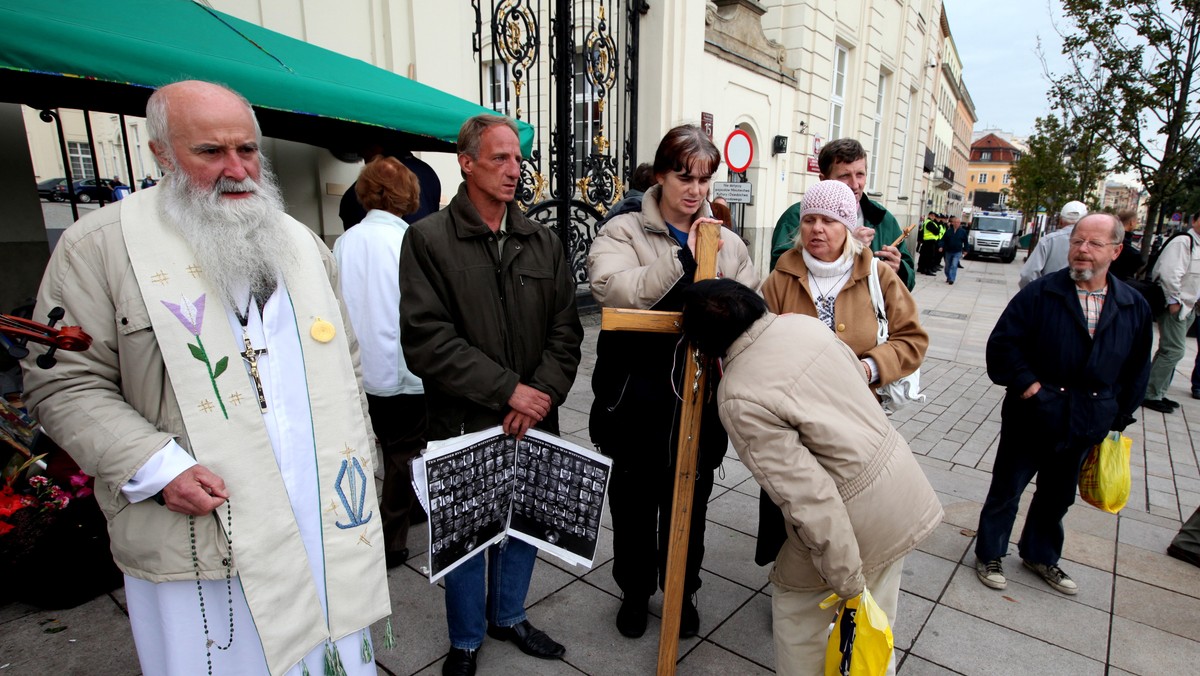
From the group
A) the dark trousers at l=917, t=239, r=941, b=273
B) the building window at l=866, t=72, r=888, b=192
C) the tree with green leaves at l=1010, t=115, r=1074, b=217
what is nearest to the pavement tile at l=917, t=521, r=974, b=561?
the building window at l=866, t=72, r=888, b=192

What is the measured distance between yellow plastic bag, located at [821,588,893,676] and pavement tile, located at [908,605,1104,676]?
97 cm

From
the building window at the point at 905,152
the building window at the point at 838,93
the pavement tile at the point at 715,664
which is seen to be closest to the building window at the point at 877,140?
the building window at the point at 905,152

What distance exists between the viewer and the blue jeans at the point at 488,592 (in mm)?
2215

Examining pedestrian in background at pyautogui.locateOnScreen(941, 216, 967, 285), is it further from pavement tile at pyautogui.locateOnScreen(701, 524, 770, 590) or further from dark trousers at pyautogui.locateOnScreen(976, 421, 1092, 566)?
pavement tile at pyautogui.locateOnScreen(701, 524, 770, 590)

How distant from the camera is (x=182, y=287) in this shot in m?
1.46

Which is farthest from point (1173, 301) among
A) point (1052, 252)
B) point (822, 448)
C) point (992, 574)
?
point (822, 448)

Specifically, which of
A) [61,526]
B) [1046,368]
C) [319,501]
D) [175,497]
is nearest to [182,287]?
[175,497]

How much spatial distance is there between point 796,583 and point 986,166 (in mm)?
94814

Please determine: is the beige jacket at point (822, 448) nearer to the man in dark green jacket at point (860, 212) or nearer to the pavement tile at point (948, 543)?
the man in dark green jacket at point (860, 212)

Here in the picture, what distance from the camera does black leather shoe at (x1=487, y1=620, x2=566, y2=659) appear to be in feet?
7.78

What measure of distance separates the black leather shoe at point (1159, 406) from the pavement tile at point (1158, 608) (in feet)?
13.6

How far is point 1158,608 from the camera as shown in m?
2.86

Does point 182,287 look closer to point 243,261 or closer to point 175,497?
point 243,261

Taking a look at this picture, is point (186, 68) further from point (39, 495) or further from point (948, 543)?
point (948, 543)
